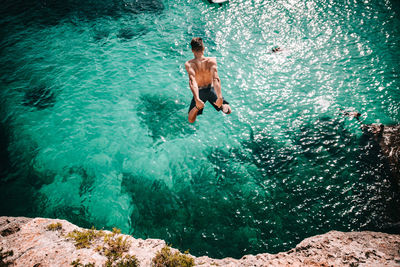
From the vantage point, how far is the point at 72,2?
49.9 ft

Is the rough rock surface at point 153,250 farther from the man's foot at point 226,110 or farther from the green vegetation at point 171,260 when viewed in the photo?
the man's foot at point 226,110

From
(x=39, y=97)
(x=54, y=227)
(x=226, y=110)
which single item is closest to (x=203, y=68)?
(x=226, y=110)

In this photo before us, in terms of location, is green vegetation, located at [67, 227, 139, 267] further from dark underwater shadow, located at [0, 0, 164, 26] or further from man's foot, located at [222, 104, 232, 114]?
dark underwater shadow, located at [0, 0, 164, 26]

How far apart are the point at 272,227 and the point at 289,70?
7.79 m

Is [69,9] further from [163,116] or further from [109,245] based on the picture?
[109,245]

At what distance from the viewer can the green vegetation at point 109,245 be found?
3159 millimetres

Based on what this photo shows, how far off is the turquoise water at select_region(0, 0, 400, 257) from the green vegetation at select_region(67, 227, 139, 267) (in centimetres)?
226

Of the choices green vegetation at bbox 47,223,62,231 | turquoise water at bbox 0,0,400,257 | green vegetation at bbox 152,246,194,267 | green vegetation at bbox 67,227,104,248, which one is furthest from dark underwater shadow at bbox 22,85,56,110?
green vegetation at bbox 152,246,194,267

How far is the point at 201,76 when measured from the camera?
5715mm

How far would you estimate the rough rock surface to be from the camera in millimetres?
3109

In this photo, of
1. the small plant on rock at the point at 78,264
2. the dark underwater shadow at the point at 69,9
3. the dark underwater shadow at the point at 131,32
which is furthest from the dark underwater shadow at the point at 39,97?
the small plant on rock at the point at 78,264

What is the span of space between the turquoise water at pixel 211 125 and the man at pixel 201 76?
2.46 metres

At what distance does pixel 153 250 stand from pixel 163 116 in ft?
19.4

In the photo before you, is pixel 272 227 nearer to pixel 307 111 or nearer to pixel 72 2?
pixel 307 111
